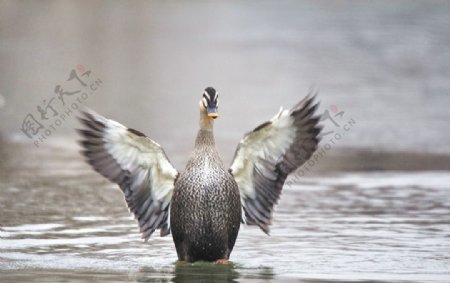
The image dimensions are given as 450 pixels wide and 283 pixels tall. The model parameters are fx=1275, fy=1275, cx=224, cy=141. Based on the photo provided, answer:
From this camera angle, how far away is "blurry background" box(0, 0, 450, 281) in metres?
12.4

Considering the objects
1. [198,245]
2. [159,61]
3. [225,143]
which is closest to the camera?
[198,245]

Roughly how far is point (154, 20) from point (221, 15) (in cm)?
201

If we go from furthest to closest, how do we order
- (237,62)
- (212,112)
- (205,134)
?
1. (237,62)
2. (205,134)
3. (212,112)

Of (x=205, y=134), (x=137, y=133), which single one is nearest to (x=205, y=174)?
(x=205, y=134)

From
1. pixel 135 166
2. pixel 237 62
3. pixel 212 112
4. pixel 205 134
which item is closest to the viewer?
Answer: pixel 212 112

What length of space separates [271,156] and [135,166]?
4.05ft

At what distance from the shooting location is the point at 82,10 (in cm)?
3838

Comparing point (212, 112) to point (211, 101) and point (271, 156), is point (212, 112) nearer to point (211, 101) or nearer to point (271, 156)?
point (211, 101)

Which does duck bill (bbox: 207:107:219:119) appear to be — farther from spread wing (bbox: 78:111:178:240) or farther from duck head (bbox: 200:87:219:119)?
spread wing (bbox: 78:111:178:240)

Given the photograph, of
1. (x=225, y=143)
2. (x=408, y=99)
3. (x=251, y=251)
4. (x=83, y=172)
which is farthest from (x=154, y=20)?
(x=251, y=251)

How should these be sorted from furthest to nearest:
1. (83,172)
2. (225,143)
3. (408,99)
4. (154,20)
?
(154,20), (408,99), (225,143), (83,172)

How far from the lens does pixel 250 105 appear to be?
23594 mm

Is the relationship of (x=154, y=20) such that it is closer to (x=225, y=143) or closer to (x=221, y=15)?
(x=221, y=15)

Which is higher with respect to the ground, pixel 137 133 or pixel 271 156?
pixel 137 133
